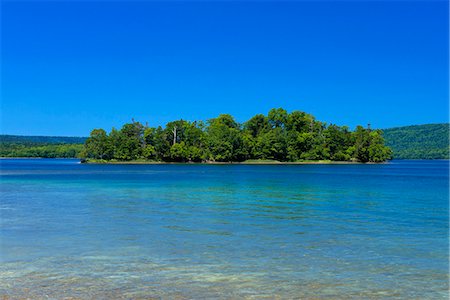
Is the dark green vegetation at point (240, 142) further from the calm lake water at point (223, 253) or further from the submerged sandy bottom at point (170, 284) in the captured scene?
the submerged sandy bottom at point (170, 284)

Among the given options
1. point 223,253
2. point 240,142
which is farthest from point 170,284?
point 240,142

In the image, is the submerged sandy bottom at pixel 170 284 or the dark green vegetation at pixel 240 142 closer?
the submerged sandy bottom at pixel 170 284

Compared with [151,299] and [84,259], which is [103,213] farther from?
[151,299]

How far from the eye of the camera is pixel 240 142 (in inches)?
5699

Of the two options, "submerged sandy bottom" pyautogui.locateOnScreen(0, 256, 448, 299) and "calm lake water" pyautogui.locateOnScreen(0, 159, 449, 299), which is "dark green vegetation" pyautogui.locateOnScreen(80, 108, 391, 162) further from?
"submerged sandy bottom" pyautogui.locateOnScreen(0, 256, 448, 299)

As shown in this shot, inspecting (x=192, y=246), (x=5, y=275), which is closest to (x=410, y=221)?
(x=192, y=246)

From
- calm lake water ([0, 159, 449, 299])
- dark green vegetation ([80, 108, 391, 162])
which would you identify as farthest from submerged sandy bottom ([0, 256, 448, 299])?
dark green vegetation ([80, 108, 391, 162])

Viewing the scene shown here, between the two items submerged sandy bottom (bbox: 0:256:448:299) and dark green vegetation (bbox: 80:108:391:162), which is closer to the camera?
submerged sandy bottom (bbox: 0:256:448:299)

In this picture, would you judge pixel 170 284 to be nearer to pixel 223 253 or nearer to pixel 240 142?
pixel 223 253

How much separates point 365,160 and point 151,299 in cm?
15606

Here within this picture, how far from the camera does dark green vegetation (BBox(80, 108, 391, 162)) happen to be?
475 ft

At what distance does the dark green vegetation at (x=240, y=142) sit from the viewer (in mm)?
144750

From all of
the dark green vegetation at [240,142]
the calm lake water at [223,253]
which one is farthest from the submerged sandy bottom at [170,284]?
the dark green vegetation at [240,142]

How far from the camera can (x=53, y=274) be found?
11.2 m
